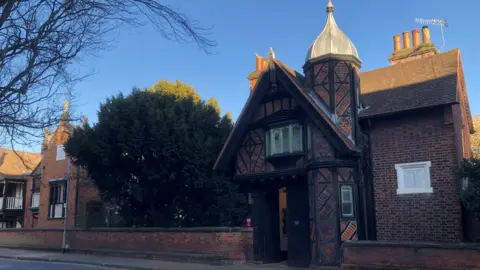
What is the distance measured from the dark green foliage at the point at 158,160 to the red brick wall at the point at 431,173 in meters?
7.05

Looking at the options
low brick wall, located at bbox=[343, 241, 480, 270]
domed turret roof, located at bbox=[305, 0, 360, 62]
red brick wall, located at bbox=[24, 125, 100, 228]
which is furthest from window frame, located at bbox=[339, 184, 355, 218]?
red brick wall, located at bbox=[24, 125, 100, 228]

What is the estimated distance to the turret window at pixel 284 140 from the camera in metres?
16.0

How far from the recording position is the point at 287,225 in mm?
16438

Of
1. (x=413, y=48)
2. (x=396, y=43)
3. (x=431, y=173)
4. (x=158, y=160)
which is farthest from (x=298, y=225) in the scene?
(x=396, y=43)

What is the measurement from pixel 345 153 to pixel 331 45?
4216 millimetres

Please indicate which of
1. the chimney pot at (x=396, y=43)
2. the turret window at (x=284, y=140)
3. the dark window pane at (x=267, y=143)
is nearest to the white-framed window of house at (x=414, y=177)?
the turret window at (x=284, y=140)

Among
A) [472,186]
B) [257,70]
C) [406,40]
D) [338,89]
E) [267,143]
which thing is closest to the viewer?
[472,186]

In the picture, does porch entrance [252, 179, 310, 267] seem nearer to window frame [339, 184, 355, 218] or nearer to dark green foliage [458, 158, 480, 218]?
window frame [339, 184, 355, 218]

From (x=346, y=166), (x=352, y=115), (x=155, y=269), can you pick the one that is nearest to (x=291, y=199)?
(x=346, y=166)

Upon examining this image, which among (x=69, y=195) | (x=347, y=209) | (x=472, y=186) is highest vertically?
(x=69, y=195)

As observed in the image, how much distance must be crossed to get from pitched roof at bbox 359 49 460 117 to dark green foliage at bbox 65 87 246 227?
733cm

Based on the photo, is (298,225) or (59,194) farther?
(59,194)

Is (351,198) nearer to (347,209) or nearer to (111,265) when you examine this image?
(347,209)

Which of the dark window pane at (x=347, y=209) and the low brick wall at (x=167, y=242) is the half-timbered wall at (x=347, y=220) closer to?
the dark window pane at (x=347, y=209)
